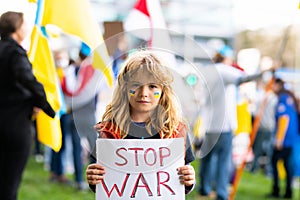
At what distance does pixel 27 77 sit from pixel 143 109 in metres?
1.61

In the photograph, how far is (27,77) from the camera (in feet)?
12.9

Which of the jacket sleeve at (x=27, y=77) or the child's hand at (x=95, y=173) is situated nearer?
the child's hand at (x=95, y=173)

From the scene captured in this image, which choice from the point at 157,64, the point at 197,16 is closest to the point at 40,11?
the point at 157,64

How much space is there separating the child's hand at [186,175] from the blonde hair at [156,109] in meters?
0.14

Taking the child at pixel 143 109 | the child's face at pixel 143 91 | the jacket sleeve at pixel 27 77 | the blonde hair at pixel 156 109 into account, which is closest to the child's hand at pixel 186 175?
the child at pixel 143 109

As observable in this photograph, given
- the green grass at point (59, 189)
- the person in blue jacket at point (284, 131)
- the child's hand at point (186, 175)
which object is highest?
the child's hand at point (186, 175)

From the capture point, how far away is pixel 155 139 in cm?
246

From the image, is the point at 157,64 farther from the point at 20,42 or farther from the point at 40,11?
the point at 20,42

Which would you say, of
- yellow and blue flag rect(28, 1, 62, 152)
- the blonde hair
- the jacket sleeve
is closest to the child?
the blonde hair

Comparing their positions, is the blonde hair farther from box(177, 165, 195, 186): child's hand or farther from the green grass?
the green grass

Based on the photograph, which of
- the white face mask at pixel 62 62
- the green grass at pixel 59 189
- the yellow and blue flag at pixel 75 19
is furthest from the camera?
the white face mask at pixel 62 62

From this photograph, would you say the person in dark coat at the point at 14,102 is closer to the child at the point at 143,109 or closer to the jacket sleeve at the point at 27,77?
Answer: the jacket sleeve at the point at 27,77

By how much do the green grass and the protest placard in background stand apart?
3596 millimetres

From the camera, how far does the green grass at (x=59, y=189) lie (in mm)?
6840
